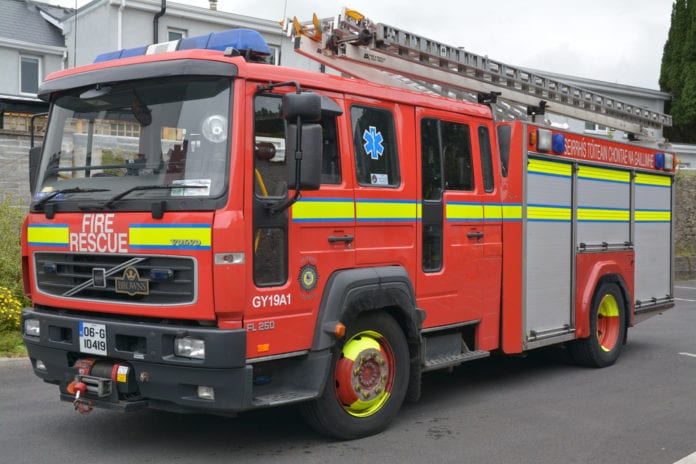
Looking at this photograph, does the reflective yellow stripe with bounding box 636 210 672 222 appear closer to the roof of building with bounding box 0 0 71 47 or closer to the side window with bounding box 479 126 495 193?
the side window with bounding box 479 126 495 193

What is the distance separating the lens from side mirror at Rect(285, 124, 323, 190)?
5215 millimetres

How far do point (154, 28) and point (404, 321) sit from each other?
21493 mm

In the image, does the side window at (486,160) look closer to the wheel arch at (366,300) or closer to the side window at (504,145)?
the side window at (504,145)

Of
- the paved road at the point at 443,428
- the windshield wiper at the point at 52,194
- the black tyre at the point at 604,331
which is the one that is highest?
the windshield wiper at the point at 52,194

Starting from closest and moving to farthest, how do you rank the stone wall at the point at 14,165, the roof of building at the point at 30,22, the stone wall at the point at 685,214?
the stone wall at the point at 14,165
the stone wall at the point at 685,214
the roof of building at the point at 30,22

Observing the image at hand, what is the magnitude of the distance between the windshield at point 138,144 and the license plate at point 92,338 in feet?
2.64

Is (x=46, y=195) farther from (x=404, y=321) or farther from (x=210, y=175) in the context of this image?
(x=404, y=321)

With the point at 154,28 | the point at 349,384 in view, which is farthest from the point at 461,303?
the point at 154,28

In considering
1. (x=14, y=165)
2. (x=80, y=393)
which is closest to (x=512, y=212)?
(x=80, y=393)

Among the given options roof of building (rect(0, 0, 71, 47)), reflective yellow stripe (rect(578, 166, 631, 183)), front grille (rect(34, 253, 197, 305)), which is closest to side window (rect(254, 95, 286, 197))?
front grille (rect(34, 253, 197, 305))

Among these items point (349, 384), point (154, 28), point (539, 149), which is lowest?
point (349, 384)

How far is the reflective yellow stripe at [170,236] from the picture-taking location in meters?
5.11

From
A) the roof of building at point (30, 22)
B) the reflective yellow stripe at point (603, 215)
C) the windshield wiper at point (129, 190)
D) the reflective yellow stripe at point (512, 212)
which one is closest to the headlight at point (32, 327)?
the windshield wiper at point (129, 190)

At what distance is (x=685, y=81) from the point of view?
3709 centimetres
